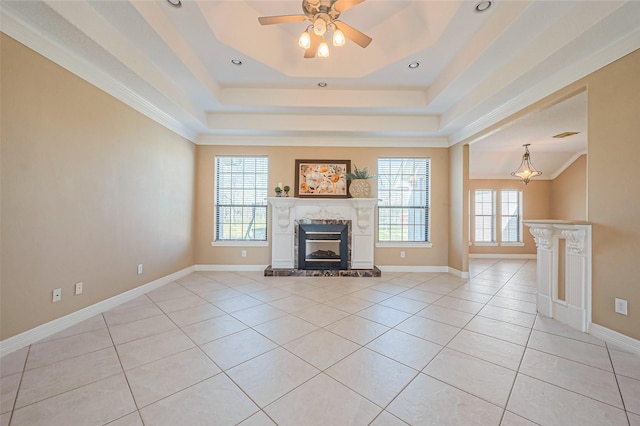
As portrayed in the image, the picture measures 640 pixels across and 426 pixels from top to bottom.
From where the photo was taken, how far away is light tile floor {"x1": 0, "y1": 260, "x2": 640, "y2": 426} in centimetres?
138

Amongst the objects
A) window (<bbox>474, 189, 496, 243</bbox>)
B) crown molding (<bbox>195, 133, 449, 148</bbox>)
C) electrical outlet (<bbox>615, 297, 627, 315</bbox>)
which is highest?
crown molding (<bbox>195, 133, 449, 148</bbox>)

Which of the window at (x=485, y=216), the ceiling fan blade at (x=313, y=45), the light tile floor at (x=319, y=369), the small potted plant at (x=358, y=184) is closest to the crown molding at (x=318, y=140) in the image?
the small potted plant at (x=358, y=184)

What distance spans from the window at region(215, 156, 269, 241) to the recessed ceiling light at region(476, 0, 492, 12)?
390 cm

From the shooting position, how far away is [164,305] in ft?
9.91

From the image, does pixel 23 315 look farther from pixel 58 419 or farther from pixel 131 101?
pixel 131 101

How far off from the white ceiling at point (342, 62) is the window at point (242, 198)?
1.72 ft

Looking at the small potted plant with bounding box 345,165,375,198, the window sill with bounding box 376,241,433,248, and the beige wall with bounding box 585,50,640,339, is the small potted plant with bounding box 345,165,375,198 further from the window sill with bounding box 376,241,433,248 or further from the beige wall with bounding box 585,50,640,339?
the beige wall with bounding box 585,50,640,339

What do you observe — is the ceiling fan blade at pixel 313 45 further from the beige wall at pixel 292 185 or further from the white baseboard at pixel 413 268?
the white baseboard at pixel 413 268

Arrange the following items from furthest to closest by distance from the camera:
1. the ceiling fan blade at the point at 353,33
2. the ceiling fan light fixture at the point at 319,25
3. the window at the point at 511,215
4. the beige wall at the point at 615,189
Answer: the window at the point at 511,215 < the ceiling fan blade at the point at 353,33 < the ceiling fan light fixture at the point at 319,25 < the beige wall at the point at 615,189

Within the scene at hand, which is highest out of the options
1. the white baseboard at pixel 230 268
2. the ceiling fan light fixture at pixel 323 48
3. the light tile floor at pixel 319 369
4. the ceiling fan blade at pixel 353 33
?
the ceiling fan blade at pixel 353 33

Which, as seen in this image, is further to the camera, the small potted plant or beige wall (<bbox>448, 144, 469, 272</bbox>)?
the small potted plant

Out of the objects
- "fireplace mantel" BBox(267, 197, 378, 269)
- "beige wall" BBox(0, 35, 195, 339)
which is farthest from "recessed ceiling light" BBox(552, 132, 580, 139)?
"beige wall" BBox(0, 35, 195, 339)

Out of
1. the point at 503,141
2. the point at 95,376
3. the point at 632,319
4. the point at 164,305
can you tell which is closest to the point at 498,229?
the point at 503,141

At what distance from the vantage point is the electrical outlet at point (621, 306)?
210cm
